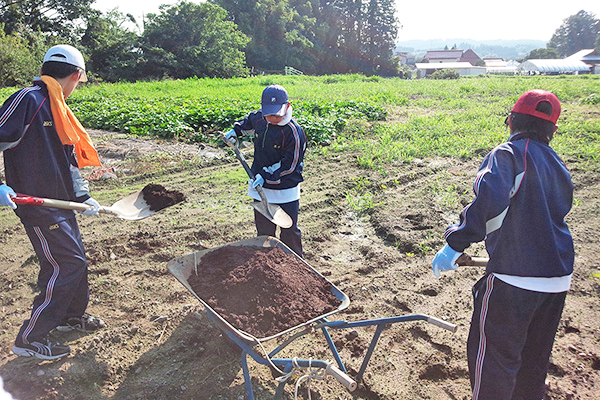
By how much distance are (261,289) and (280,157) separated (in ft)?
4.62

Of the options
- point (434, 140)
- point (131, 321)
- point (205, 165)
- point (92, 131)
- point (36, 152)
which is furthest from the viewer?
point (92, 131)

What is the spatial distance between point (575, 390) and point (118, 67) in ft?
102

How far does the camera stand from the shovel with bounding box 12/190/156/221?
2824mm

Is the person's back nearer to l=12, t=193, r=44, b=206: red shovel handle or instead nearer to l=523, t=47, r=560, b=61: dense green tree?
l=12, t=193, r=44, b=206: red shovel handle

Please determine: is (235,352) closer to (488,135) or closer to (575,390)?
(575,390)

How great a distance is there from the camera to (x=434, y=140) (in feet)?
31.3

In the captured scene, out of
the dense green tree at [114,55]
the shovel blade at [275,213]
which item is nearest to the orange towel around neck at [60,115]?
the shovel blade at [275,213]

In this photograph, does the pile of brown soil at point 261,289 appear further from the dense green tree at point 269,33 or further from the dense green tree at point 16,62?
the dense green tree at point 269,33

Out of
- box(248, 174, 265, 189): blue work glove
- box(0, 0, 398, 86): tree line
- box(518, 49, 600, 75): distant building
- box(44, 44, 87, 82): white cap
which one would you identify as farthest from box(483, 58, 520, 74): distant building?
box(44, 44, 87, 82): white cap

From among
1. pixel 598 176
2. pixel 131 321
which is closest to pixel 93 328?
pixel 131 321

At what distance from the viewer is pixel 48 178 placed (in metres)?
3.03

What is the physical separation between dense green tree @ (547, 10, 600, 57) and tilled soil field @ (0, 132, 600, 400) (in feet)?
328

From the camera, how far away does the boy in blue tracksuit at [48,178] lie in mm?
2922

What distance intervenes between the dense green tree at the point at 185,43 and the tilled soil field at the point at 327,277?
25106 millimetres
